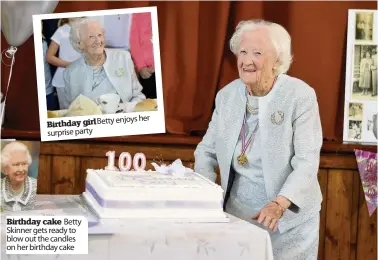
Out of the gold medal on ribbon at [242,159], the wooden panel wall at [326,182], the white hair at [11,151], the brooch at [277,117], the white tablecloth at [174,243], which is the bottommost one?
the wooden panel wall at [326,182]

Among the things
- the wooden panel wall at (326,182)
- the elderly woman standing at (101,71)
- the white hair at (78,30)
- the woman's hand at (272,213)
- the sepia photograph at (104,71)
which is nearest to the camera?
the woman's hand at (272,213)

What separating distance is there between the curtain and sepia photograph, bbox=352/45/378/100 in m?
0.07

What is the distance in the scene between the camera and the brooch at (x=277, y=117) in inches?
78.1

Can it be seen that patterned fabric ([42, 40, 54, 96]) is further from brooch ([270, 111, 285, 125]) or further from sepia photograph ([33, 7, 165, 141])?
brooch ([270, 111, 285, 125])

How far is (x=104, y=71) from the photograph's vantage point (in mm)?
2816

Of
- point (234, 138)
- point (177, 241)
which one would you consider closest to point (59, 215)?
point (177, 241)

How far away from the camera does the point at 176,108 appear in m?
3.18

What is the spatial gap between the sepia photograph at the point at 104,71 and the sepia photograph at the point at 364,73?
93 centimetres

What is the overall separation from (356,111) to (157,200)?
5.75ft

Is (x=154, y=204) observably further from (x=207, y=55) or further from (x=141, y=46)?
(x=207, y=55)

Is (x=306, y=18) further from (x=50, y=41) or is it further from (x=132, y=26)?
(x=50, y=41)

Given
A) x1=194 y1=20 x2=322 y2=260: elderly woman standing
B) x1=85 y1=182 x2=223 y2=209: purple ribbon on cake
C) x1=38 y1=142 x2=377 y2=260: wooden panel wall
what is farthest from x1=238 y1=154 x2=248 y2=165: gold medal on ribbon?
x1=38 y1=142 x2=377 y2=260: wooden panel wall
